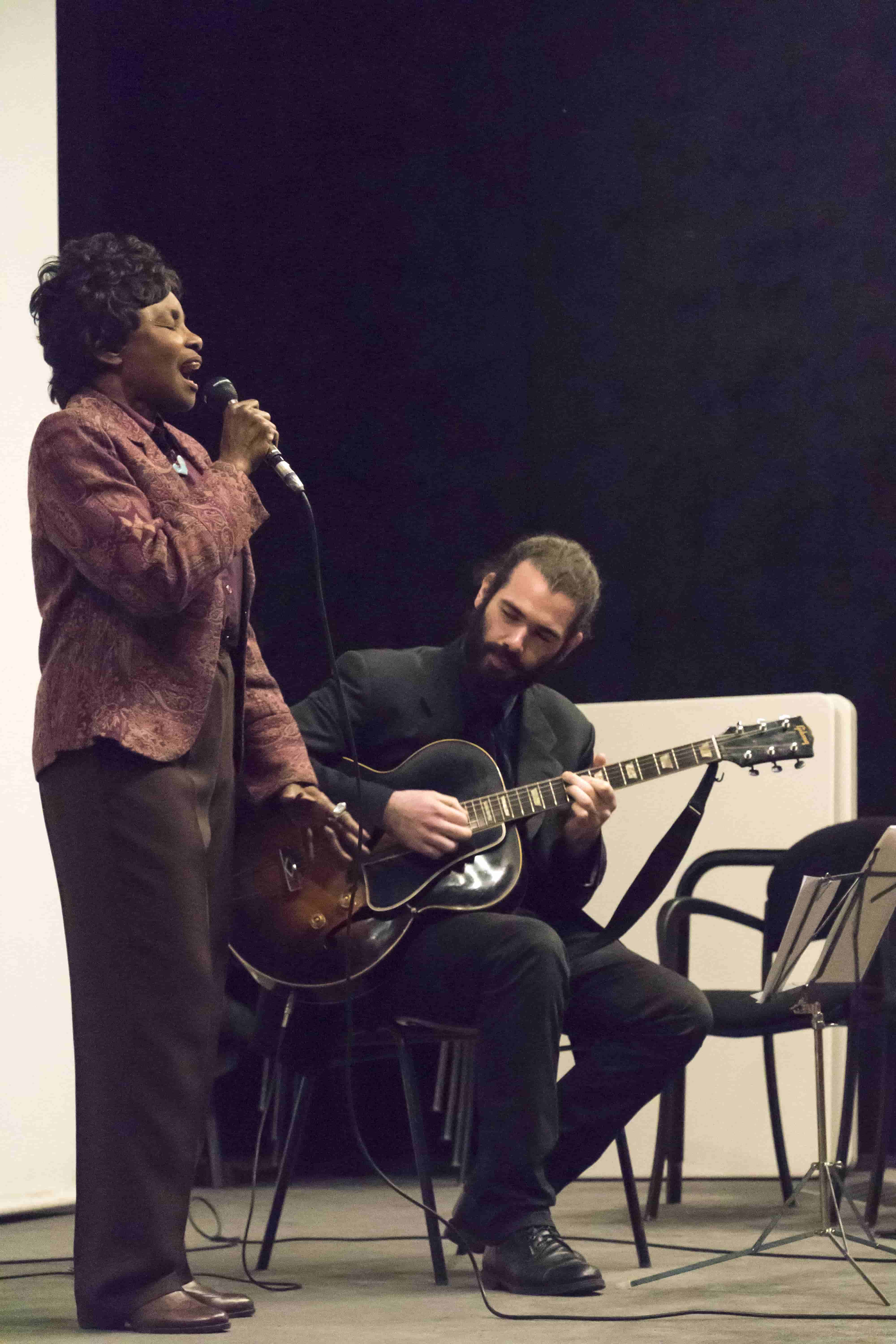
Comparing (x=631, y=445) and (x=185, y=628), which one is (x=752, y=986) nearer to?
(x=631, y=445)

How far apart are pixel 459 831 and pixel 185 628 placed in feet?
2.15

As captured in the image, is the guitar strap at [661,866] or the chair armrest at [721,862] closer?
the guitar strap at [661,866]

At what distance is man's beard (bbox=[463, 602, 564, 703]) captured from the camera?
291 cm

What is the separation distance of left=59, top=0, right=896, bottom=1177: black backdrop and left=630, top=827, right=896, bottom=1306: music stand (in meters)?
1.87

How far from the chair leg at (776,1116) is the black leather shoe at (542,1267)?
125 centimetres

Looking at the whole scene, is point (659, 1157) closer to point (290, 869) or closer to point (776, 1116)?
point (776, 1116)

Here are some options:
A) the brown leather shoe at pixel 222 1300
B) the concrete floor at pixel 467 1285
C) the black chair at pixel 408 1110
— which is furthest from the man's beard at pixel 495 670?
the brown leather shoe at pixel 222 1300

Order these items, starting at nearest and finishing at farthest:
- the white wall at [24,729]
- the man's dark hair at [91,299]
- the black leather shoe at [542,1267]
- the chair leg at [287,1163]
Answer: the man's dark hair at [91,299] < the black leather shoe at [542,1267] < the chair leg at [287,1163] < the white wall at [24,729]

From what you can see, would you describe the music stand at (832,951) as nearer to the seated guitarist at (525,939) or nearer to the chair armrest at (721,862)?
the seated guitarist at (525,939)

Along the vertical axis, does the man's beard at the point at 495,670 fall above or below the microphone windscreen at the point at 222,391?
below

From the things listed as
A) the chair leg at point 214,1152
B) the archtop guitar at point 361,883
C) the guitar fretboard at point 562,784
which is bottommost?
the chair leg at point 214,1152

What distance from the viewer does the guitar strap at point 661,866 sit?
274 cm

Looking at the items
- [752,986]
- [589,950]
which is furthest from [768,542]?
[589,950]

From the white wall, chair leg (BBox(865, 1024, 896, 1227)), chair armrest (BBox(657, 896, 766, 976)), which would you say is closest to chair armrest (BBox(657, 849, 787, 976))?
chair armrest (BBox(657, 896, 766, 976))
